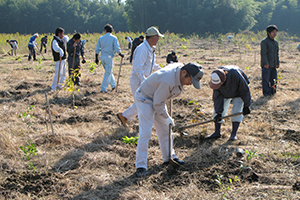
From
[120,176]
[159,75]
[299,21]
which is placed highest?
[299,21]

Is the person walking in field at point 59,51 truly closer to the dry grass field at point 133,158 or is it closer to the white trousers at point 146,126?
the dry grass field at point 133,158

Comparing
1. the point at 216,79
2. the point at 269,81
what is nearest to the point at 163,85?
the point at 216,79

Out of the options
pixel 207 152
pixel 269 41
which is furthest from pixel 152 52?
pixel 269 41

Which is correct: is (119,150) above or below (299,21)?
below

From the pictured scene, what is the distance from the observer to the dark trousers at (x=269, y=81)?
6496mm

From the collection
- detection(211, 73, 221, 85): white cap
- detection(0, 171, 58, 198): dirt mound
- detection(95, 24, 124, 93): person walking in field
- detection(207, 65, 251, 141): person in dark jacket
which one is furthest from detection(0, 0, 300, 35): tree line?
detection(0, 171, 58, 198): dirt mound

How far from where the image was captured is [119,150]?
396cm

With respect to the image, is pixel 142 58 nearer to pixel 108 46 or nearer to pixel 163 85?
pixel 163 85

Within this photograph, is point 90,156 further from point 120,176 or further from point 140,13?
point 140,13

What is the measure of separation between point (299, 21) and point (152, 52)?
52.5 m

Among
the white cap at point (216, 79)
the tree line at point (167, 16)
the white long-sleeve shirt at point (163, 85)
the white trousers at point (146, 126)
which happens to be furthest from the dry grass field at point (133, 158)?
the tree line at point (167, 16)

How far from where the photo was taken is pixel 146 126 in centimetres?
310

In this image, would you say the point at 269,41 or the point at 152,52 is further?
the point at 269,41

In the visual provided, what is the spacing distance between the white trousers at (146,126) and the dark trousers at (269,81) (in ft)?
14.2
